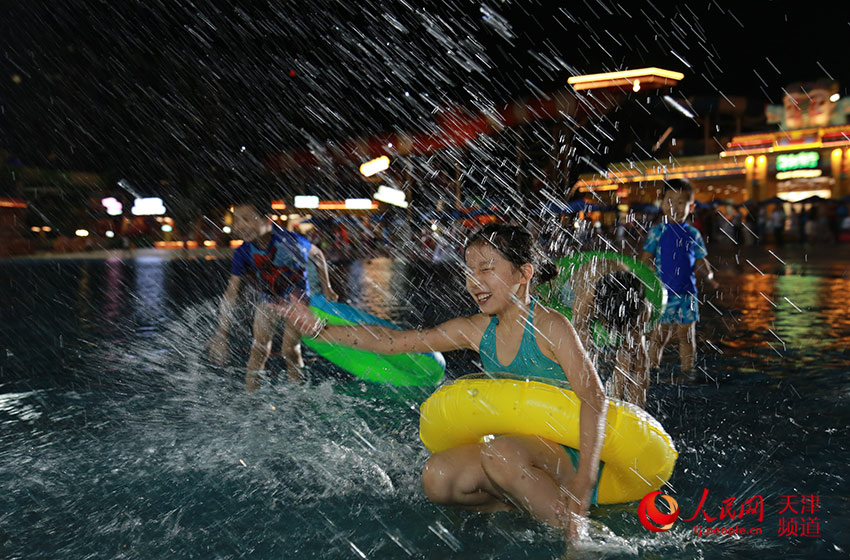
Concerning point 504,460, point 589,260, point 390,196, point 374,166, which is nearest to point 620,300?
point 589,260

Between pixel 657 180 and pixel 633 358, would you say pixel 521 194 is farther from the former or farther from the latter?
pixel 633 358

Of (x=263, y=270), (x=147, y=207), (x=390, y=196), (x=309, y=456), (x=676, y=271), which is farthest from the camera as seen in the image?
(x=147, y=207)

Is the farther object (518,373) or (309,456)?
(309,456)

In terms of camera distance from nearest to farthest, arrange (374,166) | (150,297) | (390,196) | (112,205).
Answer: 1. (150,297)
2. (374,166)
3. (112,205)
4. (390,196)

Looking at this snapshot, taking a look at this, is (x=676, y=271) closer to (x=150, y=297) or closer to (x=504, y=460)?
(x=504, y=460)

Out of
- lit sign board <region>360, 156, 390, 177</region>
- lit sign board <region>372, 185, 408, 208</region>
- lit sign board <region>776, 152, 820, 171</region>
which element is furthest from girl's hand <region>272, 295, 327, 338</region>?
lit sign board <region>372, 185, 408, 208</region>

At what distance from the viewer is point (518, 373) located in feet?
10.1

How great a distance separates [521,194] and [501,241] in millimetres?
40158

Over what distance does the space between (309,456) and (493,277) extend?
5.90 feet

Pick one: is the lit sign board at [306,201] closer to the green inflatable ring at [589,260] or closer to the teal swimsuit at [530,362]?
the green inflatable ring at [589,260]

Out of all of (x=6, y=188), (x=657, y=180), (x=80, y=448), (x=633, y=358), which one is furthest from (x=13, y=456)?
(x=657, y=180)

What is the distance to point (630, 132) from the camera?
186 feet

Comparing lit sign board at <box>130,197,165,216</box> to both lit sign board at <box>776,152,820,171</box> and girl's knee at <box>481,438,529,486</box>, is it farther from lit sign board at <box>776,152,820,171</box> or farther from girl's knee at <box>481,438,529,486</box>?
girl's knee at <box>481,438,529,486</box>

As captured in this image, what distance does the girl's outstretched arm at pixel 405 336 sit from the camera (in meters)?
3.26
